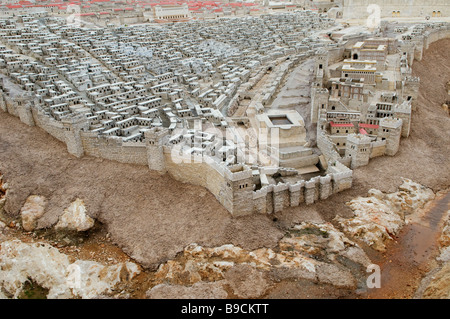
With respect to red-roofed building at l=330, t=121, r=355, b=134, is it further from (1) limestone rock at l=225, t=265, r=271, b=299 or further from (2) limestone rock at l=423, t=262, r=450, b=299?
(1) limestone rock at l=225, t=265, r=271, b=299

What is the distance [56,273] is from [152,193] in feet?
22.1

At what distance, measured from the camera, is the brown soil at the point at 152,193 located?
19.7 metres

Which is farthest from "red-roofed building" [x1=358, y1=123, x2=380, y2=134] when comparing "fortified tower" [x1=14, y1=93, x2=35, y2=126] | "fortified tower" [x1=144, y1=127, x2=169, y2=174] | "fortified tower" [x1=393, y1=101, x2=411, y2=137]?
"fortified tower" [x1=14, y1=93, x2=35, y2=126]

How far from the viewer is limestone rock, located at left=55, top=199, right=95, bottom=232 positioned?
2117cm

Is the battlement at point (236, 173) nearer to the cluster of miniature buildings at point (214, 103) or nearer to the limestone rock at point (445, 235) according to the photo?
the cluster of miniature buildings at point (214, 103)

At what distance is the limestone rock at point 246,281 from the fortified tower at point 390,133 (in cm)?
1439

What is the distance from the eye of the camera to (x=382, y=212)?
70.1 ft

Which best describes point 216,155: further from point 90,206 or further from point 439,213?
point 439,213

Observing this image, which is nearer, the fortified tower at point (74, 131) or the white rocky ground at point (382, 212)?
the white rocky ground at point (382, 212)

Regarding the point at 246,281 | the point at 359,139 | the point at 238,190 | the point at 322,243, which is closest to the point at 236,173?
the point at 238,190

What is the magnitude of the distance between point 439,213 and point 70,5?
213 feet

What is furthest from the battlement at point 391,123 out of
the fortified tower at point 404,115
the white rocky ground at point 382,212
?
the white rocky ground at point 382,212

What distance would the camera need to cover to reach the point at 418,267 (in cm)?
1862

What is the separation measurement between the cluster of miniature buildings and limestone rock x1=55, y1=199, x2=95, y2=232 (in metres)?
4.42
